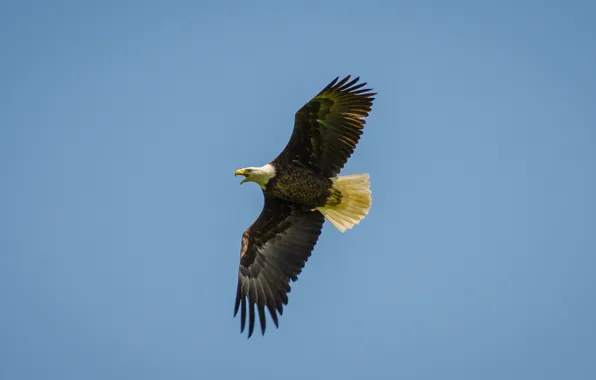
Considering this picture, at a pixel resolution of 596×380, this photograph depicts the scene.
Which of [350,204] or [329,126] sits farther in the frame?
[350,204]

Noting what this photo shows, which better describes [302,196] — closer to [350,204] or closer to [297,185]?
[297,185]

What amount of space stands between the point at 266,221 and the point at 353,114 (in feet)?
6.04

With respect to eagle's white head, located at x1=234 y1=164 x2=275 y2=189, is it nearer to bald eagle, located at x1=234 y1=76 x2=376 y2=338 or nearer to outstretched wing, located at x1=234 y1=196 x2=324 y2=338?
bald eagle, located at x1=234 y1=76 x2=376 y2=338

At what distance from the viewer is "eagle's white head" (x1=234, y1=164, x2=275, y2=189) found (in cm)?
1066

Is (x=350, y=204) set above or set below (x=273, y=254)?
above

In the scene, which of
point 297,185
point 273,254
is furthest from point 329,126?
point 273,254

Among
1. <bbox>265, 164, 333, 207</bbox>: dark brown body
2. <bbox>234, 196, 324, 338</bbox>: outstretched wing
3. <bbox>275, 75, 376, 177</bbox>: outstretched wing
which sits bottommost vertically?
<bbox>234, 196, 324, 338</bbox>: outstretched wing

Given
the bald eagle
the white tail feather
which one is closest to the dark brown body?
the bald eagle

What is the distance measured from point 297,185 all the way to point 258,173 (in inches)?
20.0

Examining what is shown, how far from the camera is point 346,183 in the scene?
1117cm

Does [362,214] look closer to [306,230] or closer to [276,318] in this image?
[306,230]

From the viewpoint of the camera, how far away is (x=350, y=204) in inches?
444

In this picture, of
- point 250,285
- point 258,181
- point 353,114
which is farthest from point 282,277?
point 353,114

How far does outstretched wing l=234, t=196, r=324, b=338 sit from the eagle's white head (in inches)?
25.4
